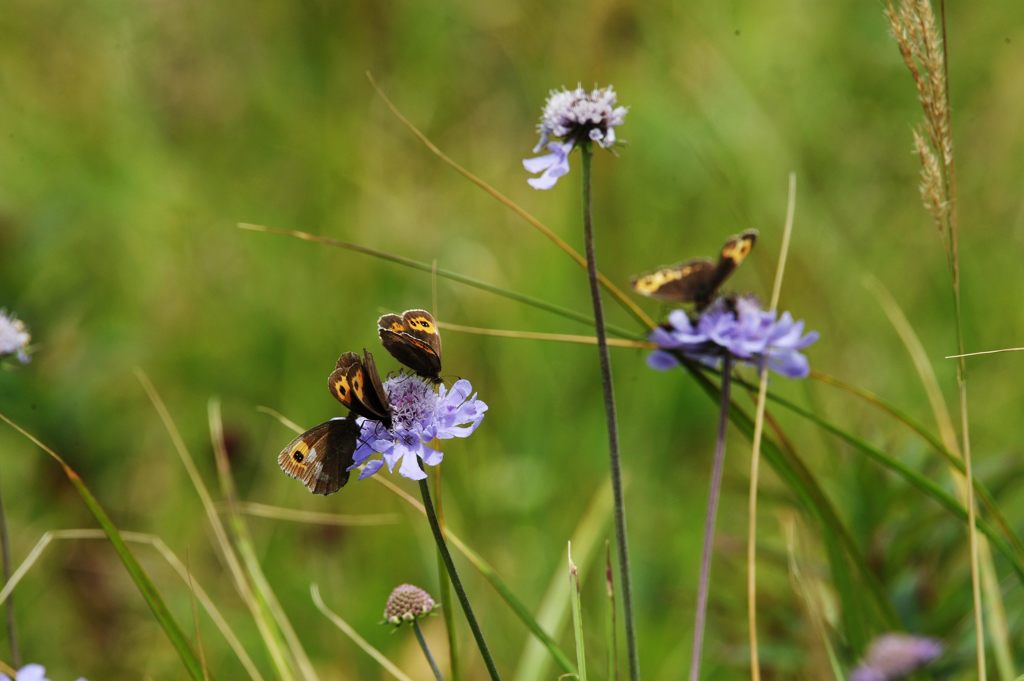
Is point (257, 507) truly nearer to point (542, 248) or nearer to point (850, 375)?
point (542, 248)

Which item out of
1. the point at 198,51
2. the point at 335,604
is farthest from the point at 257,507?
the point at 198,51

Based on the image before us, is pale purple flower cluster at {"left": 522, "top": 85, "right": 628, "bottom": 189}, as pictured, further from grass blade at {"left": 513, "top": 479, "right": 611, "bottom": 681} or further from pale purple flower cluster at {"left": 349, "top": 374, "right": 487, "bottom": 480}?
grass blade at {"left": 513, "top": 479, "right": 611, "bottom": 681}

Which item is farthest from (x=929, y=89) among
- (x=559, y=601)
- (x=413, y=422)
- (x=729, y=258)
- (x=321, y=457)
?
(x=559, y=601)

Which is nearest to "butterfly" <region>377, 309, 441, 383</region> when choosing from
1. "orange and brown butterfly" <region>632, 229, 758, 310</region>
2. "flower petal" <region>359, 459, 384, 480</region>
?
"flower petal" <region>359, 459, 384, 480</region>

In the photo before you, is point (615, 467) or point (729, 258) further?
point (729, 258)

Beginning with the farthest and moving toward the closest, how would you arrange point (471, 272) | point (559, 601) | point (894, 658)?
point (471, 272) < point (559, 601) < point (894, 658)

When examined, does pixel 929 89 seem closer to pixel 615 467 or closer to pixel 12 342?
pixel 615 467

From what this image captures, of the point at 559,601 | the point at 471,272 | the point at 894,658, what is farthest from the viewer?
the point at 471,272
